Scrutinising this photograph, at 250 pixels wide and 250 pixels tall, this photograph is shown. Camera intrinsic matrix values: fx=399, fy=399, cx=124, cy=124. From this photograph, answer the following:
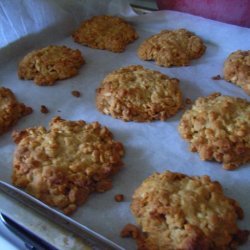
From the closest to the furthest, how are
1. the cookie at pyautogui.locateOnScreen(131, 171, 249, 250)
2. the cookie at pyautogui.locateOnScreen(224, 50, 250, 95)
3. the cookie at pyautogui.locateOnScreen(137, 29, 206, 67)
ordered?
the cookie at pyautogui.locateOnScreen(131, 171, 249, 250)
the cookie at pyautogui.locateOnScreen(224, 50, 250, 95)
the cookie at pyautogui.locateOnScreen(137, 29, 206, 67)

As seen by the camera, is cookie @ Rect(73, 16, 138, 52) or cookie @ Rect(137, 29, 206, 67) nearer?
cookie @ Rect(137, 29, 206, 67)

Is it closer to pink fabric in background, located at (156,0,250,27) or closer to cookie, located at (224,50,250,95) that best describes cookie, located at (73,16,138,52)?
pink fabric in background, located at (156,0,250,27)

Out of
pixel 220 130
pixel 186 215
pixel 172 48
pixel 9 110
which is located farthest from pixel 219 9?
pixel 186 215

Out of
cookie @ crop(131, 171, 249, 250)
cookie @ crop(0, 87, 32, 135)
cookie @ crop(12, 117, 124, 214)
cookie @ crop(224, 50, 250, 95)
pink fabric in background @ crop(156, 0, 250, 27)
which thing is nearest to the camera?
cookie @ crop(131, 171, 249, 250)

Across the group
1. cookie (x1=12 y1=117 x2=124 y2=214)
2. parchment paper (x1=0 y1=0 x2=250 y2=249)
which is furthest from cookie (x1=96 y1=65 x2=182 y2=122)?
cookie (x1=12 y1=117 x2=124 y2=214)

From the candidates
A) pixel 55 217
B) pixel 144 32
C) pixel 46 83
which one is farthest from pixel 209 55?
pixel 55 217
